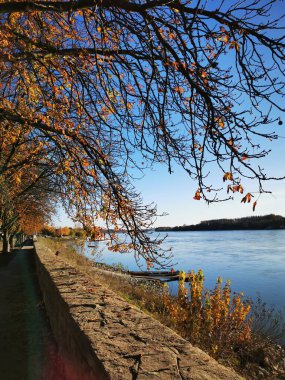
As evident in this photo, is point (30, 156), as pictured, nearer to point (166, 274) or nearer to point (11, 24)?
point (11, 24)

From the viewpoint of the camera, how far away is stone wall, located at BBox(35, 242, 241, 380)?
263 centimetres

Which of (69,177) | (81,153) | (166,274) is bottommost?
(166,274)

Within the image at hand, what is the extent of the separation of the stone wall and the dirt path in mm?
639

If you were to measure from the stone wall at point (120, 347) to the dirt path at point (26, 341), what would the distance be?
0.64m

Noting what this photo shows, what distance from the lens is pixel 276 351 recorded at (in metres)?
9.88

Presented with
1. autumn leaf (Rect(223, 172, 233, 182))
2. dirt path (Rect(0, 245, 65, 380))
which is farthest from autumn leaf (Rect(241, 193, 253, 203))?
dirt path (Rect(0, 245, 65, 380))

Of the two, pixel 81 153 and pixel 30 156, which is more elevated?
pixel 30 156

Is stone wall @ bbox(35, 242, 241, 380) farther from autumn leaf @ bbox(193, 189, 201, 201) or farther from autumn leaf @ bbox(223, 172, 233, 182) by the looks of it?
autumn leaf @ bbox(223, 172, 233, 182)

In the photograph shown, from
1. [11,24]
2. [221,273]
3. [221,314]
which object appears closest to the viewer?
[11,24]

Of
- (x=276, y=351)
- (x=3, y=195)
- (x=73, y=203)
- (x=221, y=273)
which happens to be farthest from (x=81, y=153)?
(x=221, y=273)

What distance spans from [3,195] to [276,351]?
10828 mm

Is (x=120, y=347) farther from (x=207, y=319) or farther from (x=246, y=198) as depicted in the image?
(x=207, y=319)

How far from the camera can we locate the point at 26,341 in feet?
22.5

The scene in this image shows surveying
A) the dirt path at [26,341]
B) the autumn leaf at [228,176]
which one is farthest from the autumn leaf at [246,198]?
the dirt path at [26,341]
